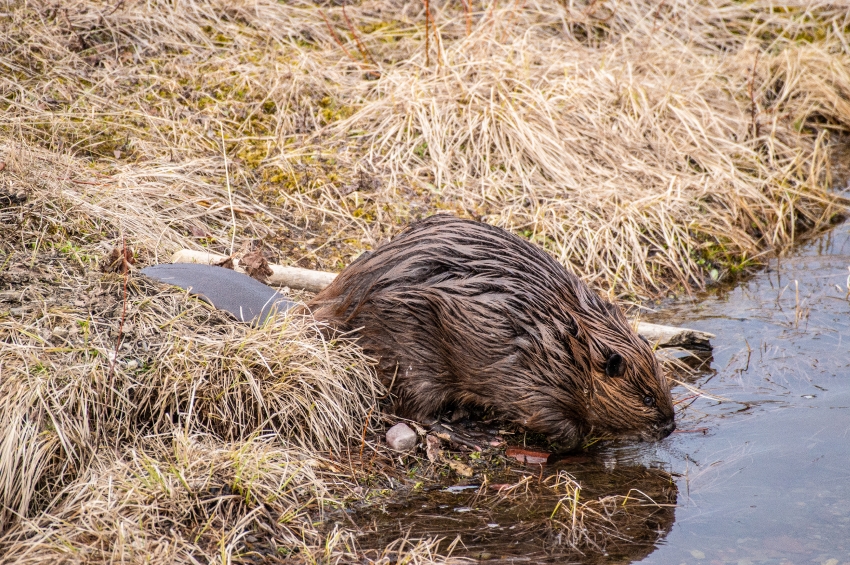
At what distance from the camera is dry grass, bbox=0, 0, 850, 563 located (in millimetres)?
3498

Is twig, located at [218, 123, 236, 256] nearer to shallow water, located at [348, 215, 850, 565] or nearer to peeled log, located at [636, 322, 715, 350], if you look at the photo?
shallow water, located at [348, 215, 850, 565]

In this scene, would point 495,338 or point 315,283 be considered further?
point 315,283

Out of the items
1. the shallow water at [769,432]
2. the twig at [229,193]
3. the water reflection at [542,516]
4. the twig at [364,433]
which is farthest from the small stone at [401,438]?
the twig at [229,193]

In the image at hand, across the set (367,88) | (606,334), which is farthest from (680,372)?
(367,88)

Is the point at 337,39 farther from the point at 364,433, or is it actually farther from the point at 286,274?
the point at 364,433

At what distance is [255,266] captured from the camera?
16.0 ft

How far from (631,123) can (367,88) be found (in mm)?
2253

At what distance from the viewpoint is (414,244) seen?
4.38 metres

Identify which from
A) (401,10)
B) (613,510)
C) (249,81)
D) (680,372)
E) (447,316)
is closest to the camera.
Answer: (613,510)

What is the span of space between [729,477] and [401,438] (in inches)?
63.5

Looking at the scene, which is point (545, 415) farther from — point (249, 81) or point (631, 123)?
point (249, 81)

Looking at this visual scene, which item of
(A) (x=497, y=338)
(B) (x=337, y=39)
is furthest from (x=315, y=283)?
(B) (x=337, y=39)

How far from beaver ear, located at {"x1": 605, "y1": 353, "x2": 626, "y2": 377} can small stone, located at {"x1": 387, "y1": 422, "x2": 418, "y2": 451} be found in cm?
103

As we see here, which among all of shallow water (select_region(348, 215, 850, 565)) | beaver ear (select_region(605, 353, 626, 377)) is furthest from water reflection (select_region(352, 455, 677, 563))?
beaver ear (select_region(605, 353, 626, 377))
